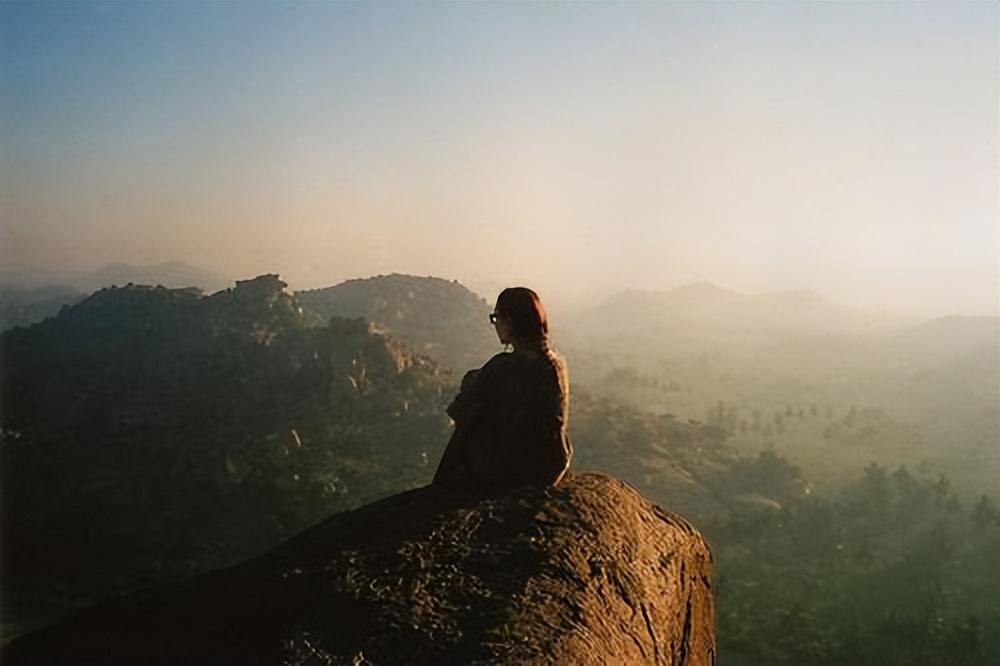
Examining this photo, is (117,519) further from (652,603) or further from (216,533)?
(652,603)

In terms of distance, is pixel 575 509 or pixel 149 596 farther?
pixel 575 509

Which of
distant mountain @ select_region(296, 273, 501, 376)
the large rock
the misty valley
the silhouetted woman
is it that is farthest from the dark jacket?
distant mountain @ select_region(296, 273, 501, 376)

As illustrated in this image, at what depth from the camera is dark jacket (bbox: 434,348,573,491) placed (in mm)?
5086

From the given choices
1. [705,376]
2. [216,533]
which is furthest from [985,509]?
[705,376]

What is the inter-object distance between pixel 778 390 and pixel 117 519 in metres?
104

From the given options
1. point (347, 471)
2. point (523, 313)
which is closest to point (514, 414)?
point (523, 313)

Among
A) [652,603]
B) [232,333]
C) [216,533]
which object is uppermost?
[652,603]

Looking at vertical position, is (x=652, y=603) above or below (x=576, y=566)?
below

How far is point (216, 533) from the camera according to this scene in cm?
3944

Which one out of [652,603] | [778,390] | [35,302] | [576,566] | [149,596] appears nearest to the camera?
[149,596]

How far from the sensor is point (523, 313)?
17.6 feet

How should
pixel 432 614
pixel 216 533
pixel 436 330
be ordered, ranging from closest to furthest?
pixel 432 614
pixel 216 533
pixel 436 330

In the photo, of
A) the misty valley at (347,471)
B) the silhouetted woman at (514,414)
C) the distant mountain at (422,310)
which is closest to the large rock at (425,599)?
the silhouetted woman at (514,414)

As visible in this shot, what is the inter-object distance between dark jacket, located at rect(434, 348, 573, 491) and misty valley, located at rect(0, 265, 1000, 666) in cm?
1044
